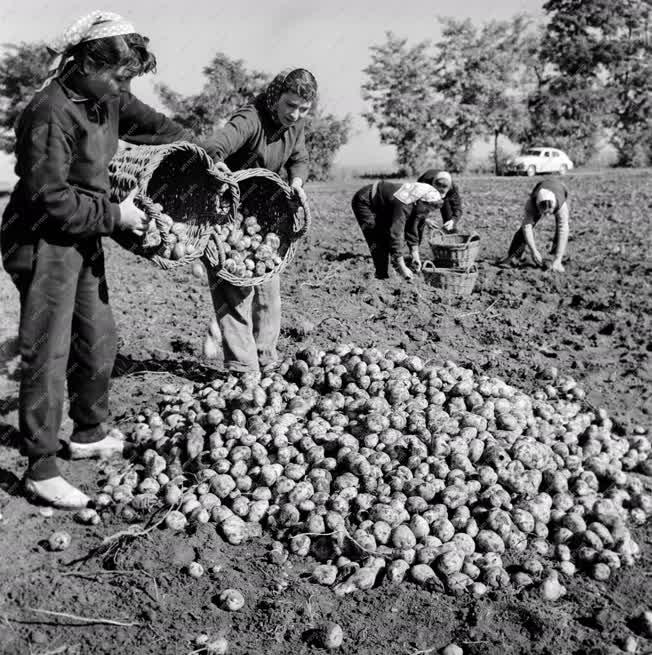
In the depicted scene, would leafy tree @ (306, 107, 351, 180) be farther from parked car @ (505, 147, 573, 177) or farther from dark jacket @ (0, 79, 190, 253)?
dark jacket @ (0, 79, 190, 253)

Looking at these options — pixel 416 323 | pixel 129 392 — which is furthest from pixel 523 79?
pixel 129 392

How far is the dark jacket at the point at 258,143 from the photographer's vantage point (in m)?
4.15

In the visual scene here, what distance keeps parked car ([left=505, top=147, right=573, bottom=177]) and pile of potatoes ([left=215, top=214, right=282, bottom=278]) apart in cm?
2307

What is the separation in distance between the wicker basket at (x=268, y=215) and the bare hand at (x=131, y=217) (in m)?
0.80

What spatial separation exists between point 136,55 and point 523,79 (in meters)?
32.8

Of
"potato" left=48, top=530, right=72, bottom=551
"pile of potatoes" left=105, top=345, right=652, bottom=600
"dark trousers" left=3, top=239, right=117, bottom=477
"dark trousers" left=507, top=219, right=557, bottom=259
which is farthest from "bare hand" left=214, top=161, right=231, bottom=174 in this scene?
"dark trousers" left=507, top=219, right=557, bottom=259

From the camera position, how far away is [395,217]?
295 inches

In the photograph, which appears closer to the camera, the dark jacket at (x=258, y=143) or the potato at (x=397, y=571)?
the potato at (x=397, y=571)

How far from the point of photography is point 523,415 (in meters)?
4.05

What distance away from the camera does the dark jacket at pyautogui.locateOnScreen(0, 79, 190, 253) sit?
302cm

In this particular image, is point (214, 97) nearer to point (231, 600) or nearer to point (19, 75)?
point (19, 75)

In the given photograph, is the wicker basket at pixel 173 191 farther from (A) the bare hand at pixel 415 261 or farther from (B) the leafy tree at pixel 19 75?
(B) the leafy tree at pixel 19 75

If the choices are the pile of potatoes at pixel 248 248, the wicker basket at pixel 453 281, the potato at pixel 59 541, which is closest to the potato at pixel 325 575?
the potato at pixel 59 541

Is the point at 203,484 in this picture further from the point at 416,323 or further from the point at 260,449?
the point at 416,323
